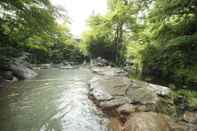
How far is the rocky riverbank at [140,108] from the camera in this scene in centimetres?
381

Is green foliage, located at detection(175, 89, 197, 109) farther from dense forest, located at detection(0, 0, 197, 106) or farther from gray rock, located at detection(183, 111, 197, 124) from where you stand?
dense forest, located at detection(0, 0, 197, 106)

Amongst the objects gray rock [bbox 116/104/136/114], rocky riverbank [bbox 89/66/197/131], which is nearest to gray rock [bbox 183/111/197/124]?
rocky riverbank [bbox 89/66/197/131]

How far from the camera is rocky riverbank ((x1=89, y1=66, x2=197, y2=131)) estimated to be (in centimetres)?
381

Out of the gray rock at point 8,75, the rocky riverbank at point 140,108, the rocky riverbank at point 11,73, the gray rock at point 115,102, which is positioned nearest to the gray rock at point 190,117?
the rocky riverbank at point 140,108

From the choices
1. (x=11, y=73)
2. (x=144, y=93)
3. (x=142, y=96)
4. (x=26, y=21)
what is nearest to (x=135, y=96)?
(x=142, y=96)

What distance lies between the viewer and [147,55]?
7910 mm

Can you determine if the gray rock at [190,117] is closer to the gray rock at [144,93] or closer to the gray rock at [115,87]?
the gray rock at [144,93]

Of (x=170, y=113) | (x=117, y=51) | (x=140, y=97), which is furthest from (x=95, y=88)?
(x=117, y=51)

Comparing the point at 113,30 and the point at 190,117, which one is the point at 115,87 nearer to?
the point at 190,117

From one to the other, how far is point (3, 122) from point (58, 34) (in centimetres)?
535

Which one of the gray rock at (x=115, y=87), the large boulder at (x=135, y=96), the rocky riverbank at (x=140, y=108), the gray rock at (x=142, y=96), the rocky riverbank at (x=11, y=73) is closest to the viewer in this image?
the rocky riverbank at (x=140, y=108)

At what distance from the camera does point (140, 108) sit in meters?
4.57

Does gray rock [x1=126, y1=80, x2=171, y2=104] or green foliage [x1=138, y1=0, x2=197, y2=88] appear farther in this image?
green foliage [x1=138, y1=0, x2=197, y2=88]

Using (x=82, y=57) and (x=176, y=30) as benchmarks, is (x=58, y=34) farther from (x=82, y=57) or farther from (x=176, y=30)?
(x=82, y=57)
